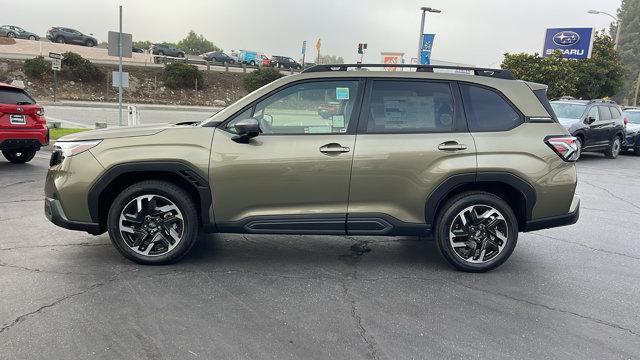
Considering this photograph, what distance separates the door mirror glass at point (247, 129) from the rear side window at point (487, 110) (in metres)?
1.97

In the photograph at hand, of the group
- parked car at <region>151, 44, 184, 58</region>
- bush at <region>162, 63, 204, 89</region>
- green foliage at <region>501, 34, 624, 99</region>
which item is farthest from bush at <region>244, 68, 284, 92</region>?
green foliage at <region>501, 34, 624, 99</region>

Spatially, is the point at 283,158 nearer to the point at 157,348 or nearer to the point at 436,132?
the point at 436,132

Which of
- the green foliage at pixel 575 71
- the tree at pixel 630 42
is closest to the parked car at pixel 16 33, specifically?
the green foliage at pixel 575 71

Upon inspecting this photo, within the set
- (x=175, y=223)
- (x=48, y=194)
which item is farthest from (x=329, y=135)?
(x=48, y=194)

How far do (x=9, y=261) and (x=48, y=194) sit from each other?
0.75m

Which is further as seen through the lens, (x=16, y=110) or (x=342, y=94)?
(x=16, y=110)

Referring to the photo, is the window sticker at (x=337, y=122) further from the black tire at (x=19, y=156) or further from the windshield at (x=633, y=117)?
the windshield at (x=633, y=117)

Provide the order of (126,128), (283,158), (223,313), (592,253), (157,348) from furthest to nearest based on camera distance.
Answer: (592,253) < (126,128) < (283,158) < (223,313) < (157,348)

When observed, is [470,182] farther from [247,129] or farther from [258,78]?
[258,78]

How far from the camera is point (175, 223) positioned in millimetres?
4395

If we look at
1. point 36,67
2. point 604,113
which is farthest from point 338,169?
point 36,67

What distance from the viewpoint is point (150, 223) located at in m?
4.36

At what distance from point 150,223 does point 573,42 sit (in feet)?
117

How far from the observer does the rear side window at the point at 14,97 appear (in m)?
8.72
